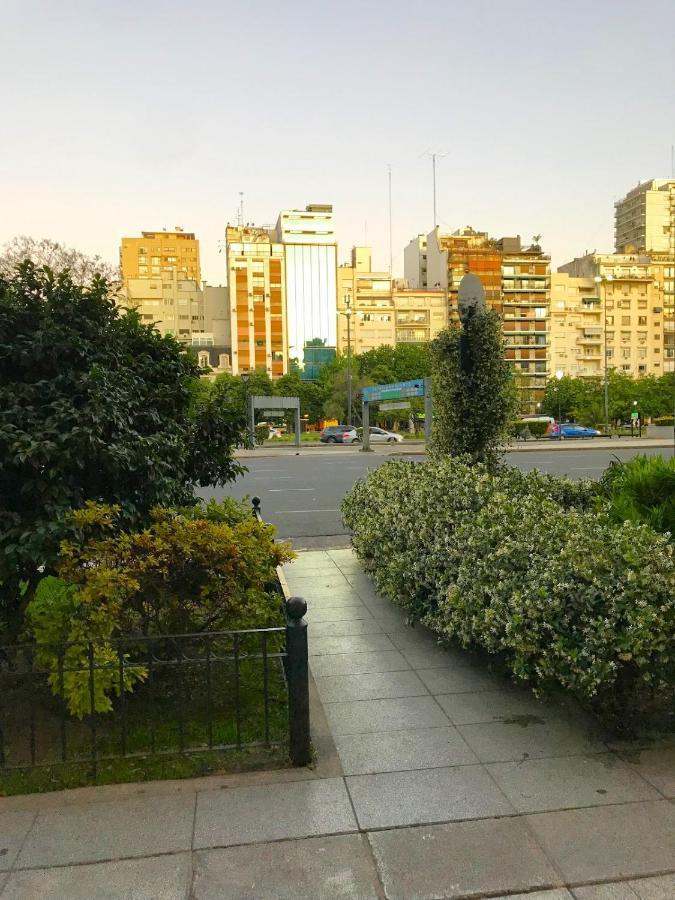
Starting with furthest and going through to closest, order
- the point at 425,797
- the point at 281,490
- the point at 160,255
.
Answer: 1. the point at 160,255
2. the point at 281,490
3. the point at 425,797

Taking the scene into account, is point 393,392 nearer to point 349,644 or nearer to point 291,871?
point 349,644

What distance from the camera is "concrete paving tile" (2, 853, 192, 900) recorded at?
281 centimetres

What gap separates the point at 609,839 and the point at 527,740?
0.99 metres

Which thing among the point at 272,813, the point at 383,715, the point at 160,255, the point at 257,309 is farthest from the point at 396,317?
the point at 272,813

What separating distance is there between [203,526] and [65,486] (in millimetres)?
877

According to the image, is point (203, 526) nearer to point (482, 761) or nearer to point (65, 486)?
point (65, 486)

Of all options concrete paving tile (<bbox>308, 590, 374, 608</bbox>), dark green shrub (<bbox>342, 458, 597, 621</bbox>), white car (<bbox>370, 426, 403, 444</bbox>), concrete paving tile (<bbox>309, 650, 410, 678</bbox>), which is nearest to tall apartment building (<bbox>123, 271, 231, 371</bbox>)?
white car (<bbox>370, 426, 403, 444</bbox>)

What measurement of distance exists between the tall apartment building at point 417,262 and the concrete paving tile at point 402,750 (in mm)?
128449

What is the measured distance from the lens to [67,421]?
13.3 feet

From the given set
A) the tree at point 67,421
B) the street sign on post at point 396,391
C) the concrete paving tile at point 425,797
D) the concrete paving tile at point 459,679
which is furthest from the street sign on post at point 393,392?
the concrete paving tile at point 425,797

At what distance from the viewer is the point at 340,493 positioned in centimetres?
1788

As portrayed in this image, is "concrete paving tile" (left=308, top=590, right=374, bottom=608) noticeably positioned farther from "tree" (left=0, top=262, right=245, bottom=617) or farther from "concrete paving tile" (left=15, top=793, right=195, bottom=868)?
"concrete paving tile" (left=15, top=793, right=195, bottom=868)

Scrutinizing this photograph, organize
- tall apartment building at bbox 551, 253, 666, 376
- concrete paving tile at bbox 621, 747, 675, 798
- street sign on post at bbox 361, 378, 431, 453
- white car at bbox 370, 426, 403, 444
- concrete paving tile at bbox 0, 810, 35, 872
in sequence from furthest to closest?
tall apartment building at bbox 551, 253, 666, 376 → white car at bbox 370, 426, 403, 444 → street sign on post at bbox 361, 378, 431, 453 → concrete paving tile at bbox 621, 747, 675, 798 → concrete paving tile at bbox 0, 810, 35, 872

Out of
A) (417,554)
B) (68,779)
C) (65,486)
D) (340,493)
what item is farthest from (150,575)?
(340,493)
